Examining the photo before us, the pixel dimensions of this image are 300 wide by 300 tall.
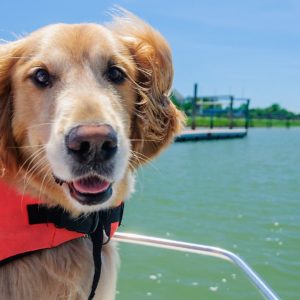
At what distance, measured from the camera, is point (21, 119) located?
260 cm

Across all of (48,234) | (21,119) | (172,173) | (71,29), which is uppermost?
(71,29)

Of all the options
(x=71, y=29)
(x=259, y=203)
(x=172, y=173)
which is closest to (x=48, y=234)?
(x=71, y=29)

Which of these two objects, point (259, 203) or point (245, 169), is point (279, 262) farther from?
point (245, 169)

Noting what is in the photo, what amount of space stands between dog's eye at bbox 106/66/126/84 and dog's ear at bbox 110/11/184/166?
157 millimetres

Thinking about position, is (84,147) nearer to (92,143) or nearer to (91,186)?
(92,143)

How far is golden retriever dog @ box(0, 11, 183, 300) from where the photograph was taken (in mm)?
2271

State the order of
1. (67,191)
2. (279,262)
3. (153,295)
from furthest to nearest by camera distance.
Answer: (279,262) → (153,295) → (67,191)

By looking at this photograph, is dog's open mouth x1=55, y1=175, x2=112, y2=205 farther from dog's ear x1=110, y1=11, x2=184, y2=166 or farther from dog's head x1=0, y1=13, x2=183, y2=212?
dog's ear x1=110, y1=11, x2=184, y2=166

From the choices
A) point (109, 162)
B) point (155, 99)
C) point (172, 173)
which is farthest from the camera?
point (172, 173)

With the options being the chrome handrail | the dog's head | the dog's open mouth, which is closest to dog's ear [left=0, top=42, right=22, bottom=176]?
the dog's head

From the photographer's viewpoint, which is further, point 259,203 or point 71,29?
point 259,203

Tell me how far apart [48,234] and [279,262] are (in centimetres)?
871

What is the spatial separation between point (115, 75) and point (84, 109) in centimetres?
49

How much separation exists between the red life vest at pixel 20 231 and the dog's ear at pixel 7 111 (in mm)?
124
